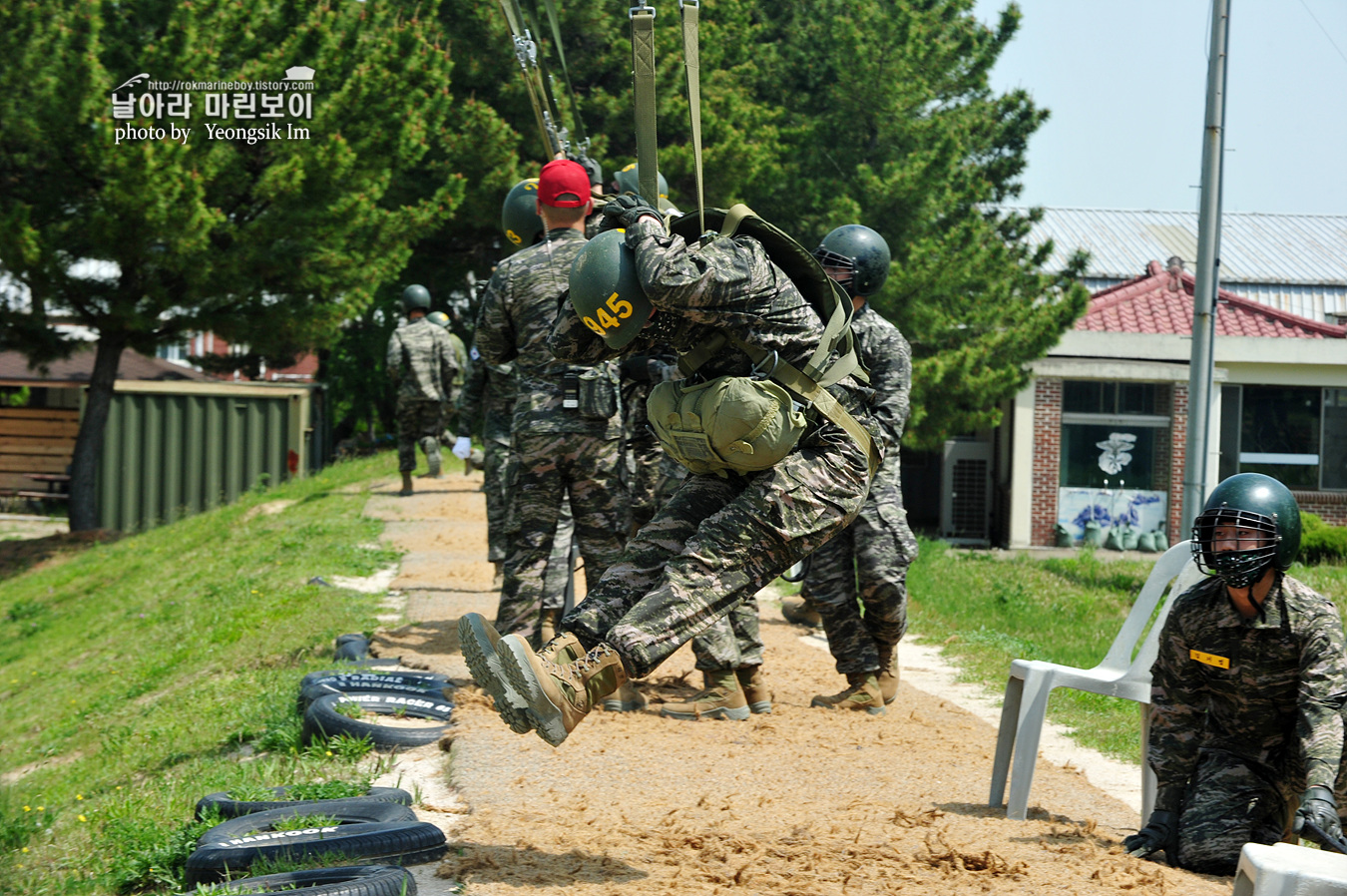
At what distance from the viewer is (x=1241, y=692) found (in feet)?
14.8

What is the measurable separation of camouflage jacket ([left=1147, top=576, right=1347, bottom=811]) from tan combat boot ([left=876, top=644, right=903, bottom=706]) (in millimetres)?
2239

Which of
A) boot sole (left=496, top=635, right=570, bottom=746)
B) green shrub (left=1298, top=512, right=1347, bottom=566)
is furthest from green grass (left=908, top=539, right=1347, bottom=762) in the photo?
boot sole (left=496, top=635, right=570, bottom=746)

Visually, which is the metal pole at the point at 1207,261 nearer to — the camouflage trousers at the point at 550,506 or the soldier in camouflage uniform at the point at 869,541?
the soldier in camouflage uniform at the point at 869,541

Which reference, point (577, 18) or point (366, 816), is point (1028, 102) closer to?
point (577, 18)

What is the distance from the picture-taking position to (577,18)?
23.5 meters

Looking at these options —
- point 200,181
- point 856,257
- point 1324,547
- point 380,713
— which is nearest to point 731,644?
point 380,713

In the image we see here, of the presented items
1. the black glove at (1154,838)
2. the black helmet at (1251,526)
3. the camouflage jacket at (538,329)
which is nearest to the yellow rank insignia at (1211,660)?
the black helmet at (1251,526)

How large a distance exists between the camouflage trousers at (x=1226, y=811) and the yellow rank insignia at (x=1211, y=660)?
396 mm

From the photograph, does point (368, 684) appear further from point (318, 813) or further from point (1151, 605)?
point (1151, 605)

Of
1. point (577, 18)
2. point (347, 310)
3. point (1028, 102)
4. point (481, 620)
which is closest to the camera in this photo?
point (481, 620)

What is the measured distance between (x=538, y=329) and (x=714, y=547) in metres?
2.67

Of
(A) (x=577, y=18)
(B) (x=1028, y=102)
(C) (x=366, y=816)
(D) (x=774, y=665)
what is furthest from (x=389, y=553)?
(B) (x=1028, y=102)

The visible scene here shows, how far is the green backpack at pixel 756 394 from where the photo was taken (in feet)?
13.4

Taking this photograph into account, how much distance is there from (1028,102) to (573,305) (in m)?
24.4
